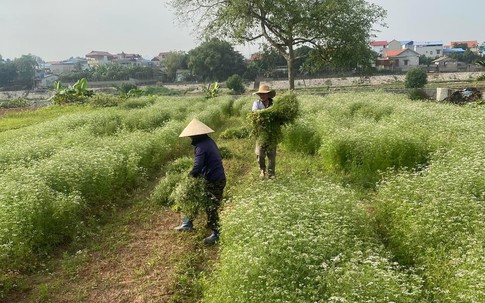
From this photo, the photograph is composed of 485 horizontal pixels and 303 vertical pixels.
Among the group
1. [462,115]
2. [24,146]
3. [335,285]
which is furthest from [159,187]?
[462,115]

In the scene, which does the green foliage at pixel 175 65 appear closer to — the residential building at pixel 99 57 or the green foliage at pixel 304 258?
the residential building at pixel 99 57

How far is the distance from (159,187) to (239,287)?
4.86 meters

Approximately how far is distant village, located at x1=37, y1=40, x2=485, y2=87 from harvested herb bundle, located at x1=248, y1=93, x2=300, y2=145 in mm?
27836

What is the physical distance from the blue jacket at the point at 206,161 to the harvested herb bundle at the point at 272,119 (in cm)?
173

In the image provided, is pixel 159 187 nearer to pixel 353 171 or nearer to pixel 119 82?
pixel 353 171

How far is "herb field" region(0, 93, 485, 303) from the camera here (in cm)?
352

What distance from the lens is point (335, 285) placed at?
3.36 metres

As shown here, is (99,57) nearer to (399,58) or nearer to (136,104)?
(399,58)

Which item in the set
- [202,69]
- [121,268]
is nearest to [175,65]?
[202,69]

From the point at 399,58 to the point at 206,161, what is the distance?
84110 millimetres

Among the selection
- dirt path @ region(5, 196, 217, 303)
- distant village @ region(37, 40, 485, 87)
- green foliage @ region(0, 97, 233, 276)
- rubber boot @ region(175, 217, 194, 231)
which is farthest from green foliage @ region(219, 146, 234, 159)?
distant village @ region(37, 40, 485, 87)

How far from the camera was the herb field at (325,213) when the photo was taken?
3520 millimetres

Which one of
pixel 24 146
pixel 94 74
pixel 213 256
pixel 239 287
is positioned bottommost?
pixel 213 256

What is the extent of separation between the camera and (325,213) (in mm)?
4535
